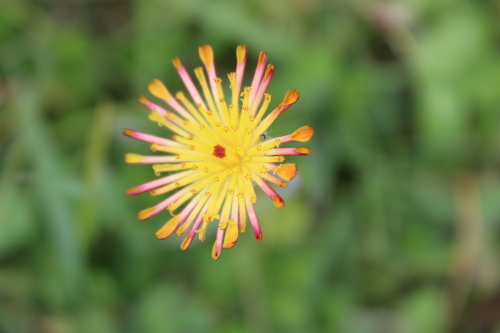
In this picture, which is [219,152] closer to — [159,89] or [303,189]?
[159,89]

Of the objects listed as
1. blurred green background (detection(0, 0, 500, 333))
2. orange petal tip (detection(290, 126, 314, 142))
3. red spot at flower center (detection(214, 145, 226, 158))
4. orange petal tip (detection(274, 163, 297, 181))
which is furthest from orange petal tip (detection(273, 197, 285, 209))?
blurred green background (detection(0, 0, 500, 333))

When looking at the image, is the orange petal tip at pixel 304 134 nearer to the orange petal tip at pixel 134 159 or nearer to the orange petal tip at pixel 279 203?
the orange petal tip at pixel 279 203

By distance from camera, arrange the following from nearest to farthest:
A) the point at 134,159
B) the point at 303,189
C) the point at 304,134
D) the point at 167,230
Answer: the point at 304,134
the point at 167,230
the point at 134,159
the point at 303,189

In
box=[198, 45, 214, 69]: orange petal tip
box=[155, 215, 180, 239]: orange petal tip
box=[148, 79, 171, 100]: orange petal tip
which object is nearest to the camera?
box=[155, 215, 180, 239]: orange petal tip

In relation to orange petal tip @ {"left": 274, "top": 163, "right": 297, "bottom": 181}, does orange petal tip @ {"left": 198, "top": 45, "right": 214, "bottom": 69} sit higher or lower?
higher

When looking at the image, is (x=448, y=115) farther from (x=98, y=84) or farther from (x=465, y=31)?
(x=98, y=84)

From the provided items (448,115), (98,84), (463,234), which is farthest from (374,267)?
(98,84)

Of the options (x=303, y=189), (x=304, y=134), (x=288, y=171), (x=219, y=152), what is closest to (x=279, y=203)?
(x=288, y=171)

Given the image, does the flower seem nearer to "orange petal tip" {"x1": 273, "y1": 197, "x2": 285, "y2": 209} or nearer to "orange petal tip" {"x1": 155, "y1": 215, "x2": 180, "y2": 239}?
"orange petal tip" {"x1": 155, "y1": 215, "x2": 180, "y2": 239}
